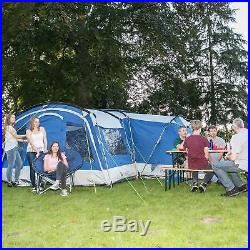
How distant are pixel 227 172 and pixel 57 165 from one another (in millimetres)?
2892

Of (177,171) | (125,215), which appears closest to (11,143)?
(177,171)

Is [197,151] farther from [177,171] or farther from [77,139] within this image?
[77,139]

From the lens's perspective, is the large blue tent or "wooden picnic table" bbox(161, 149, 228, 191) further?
the large blue tent

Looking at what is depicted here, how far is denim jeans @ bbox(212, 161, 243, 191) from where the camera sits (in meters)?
6.96

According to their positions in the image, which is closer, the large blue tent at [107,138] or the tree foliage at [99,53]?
the large blue tent at [107,138]

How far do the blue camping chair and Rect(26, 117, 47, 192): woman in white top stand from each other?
9.7 inches

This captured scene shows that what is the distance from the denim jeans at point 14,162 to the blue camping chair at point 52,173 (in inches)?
29.1

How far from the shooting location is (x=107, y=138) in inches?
334

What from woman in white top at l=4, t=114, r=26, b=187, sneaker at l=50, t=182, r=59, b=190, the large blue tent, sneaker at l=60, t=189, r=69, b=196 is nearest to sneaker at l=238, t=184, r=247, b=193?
the large blue tent

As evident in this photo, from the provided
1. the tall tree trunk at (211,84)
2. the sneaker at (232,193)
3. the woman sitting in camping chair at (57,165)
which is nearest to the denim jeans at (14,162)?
the woman sitting in camping chair at (57,165)

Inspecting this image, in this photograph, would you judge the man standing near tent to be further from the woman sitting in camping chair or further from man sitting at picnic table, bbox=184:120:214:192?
the woman sitting in camping chair

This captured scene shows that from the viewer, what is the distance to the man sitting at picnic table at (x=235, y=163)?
664 cm

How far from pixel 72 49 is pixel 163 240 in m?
11.0

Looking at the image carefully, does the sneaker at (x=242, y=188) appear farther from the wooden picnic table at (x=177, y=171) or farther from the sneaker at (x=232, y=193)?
the wooden picnic table at (x=177, y=171)
